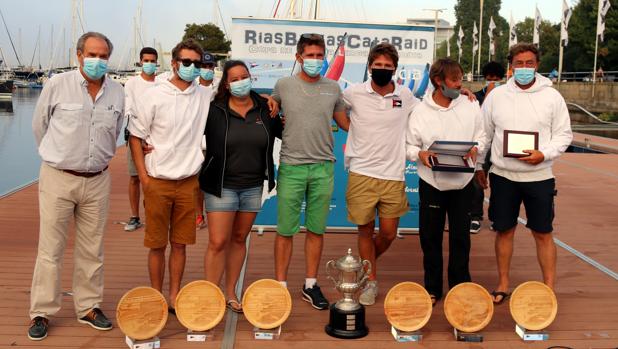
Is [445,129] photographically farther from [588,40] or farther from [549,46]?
[549,46]

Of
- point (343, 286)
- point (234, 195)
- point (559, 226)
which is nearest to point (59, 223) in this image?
point (234, 195)

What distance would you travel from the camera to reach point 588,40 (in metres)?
50.0

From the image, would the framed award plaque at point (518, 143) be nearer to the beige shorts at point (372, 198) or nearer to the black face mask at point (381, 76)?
the beige shorts at point (372, 198)

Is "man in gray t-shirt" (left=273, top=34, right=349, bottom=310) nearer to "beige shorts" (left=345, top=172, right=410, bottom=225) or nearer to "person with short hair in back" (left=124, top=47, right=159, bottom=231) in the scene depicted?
"beige shorts" (left=345, top=172, right=410, bottom=225)

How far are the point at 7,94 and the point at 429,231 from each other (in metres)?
47.7

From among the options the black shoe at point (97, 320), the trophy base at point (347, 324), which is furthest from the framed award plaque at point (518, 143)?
the black shoe at point (97, 320)

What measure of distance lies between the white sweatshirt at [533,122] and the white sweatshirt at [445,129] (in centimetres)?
18

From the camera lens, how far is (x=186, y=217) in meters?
4.38

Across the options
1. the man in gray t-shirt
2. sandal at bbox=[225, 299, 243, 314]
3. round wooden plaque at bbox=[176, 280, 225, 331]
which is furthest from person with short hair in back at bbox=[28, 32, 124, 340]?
the man in gray t-shirt

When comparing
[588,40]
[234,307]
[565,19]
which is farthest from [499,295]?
[588,40]

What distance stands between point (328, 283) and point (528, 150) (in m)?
1.94

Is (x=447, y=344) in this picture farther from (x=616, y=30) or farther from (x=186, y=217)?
(x=616, y=30)

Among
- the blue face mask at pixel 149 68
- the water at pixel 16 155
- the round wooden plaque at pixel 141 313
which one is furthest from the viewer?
the water at pixel 16 155

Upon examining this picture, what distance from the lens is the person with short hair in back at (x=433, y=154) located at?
15.0ft
